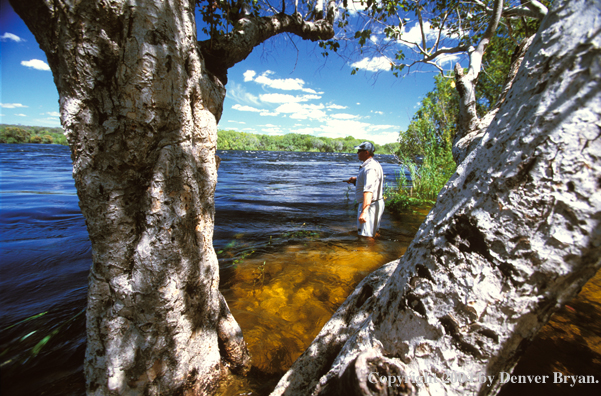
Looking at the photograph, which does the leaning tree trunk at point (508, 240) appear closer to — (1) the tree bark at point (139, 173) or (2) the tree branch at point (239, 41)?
(1) the tree bark at point (139, 173)

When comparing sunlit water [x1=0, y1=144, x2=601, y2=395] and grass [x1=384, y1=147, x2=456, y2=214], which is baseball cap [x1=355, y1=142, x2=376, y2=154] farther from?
grass [x1=384, y1=147, x2=456, y2=214]

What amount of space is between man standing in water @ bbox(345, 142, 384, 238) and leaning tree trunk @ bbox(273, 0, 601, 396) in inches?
155

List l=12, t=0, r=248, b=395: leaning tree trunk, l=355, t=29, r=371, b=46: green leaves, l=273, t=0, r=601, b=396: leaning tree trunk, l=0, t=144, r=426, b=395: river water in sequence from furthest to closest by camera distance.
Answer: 1. l=355, t=29, r=371, b=46: green leaves
2. l=0, t=144, r=426, b=395: river water
3. l=12, t=0, r=248, b=395: leaning tree trunk
4. l=273, t=0, r=601, b=396: leaning tree trunk

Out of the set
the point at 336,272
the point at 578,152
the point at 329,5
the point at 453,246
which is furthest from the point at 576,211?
the point at 329,5

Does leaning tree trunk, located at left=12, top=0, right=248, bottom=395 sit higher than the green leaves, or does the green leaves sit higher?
the green leaves

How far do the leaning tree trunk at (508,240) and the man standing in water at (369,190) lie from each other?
→ 3.94 m

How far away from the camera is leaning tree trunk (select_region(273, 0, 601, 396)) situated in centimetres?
81

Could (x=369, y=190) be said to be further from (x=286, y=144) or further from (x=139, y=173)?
(x=286, y=144)

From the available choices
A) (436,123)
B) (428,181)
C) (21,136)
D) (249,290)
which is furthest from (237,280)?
(21,136)

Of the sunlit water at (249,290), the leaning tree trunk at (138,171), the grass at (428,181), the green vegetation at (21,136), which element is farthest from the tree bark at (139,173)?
the green vegetation at (21,136)

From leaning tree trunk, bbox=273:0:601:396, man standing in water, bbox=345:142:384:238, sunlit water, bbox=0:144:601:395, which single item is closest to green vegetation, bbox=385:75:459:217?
sunlit water, bbox=0:144:601:395

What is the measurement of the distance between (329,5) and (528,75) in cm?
348

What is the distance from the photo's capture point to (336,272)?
423cm

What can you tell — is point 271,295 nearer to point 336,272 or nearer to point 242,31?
point 336,272
